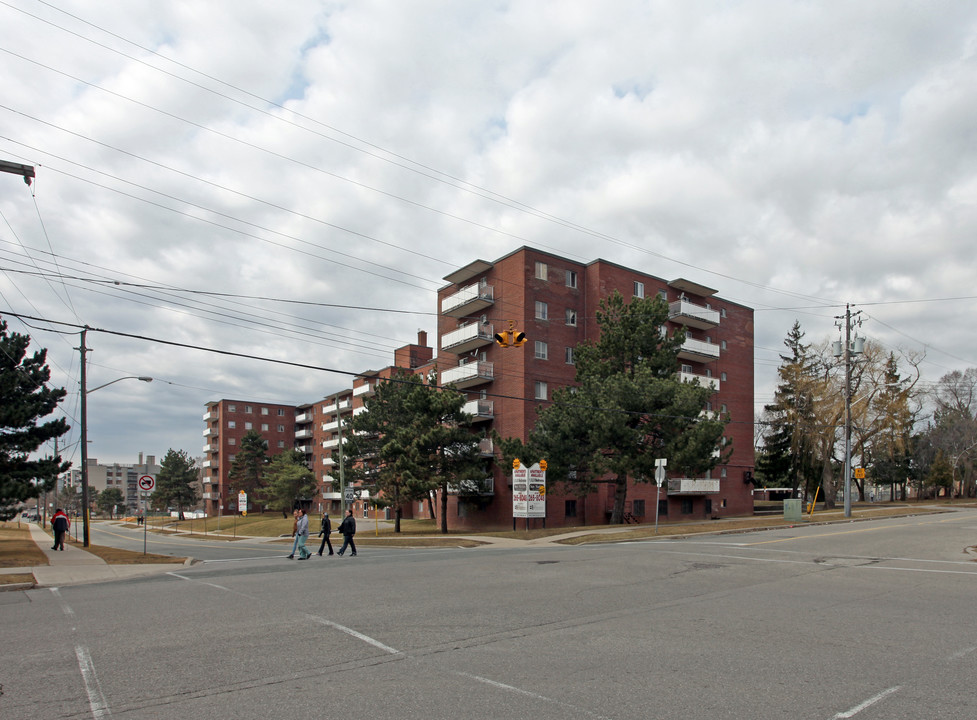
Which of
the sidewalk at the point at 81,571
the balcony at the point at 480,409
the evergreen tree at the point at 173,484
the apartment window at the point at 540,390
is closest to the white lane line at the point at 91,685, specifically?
the sidewalk at the point at 81,571

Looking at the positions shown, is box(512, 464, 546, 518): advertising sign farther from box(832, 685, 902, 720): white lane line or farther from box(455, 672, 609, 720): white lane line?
box(832, 685, 902, 720): white lane line

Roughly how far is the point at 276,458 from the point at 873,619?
87.7 metres

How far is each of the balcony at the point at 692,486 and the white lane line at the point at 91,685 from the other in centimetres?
4399

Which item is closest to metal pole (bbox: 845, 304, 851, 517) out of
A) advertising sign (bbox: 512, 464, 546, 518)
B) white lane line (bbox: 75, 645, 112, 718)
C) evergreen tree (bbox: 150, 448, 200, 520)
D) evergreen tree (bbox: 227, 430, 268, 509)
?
advertising sign (bbox: 512, 464, 546, 518)

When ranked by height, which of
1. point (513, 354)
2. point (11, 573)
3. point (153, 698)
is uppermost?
point (513, 354)

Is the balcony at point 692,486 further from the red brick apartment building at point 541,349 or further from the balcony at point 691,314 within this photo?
the balcony at point 691,314

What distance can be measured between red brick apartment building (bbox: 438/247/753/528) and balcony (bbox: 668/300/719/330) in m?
0.08

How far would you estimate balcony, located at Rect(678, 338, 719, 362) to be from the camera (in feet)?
168

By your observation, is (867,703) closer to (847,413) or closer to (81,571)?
(81,571)

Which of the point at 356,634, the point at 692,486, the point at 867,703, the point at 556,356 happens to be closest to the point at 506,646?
the point at 356,634

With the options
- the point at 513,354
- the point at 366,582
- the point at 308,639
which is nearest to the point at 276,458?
the point at 513,354

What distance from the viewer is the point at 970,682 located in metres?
6.61

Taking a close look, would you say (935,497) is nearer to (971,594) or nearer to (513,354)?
(513,354)

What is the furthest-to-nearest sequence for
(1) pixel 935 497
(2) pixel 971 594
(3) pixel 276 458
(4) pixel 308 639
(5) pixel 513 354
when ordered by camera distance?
(3) pixel 276 458
(1) pixel 935 497
(5) pixel 513 354
(2) pixel 971 594
(4) pixel 308 639
